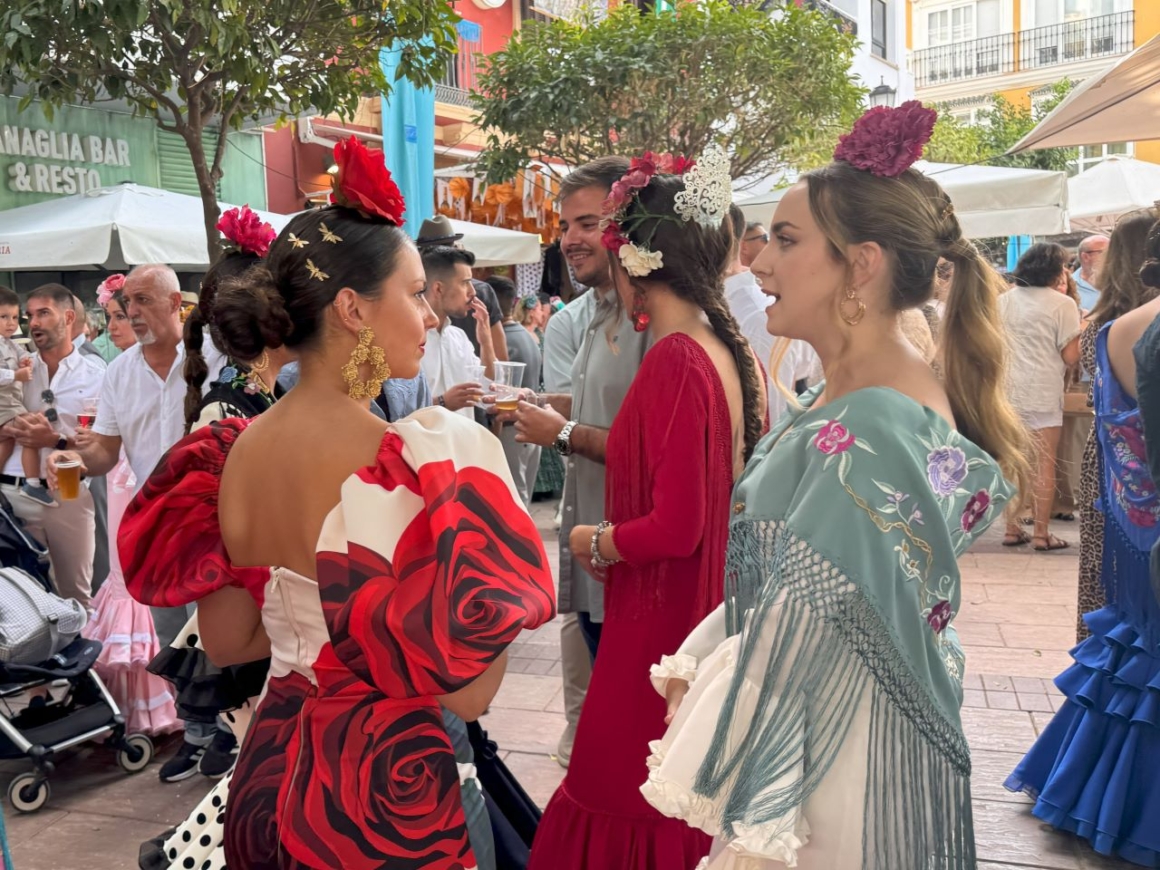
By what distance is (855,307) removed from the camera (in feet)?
6.20

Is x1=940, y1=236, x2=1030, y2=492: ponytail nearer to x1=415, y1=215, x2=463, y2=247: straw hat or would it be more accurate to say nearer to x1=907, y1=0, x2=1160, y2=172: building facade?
x1=415, y1=215, x2=463, y2=247: straw hat

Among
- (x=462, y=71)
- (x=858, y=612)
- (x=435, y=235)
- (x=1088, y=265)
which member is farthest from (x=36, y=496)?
(x=462, y=71)

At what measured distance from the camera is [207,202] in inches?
193

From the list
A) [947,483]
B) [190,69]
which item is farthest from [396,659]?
[190,69]

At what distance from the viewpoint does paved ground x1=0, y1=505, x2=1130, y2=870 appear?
3.48 metres

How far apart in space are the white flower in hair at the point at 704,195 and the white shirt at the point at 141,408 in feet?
8.00

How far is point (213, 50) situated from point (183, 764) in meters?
2.98

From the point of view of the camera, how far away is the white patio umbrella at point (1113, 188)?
1170 centimetres

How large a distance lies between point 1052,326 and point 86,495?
6.29 meters

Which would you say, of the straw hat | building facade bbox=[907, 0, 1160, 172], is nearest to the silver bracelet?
the straw hat

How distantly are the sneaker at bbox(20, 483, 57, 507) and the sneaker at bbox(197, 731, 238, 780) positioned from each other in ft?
7.25

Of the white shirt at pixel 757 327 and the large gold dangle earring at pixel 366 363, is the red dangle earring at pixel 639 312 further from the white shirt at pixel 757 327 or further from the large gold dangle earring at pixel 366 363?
the white shirt at pixel 757 327

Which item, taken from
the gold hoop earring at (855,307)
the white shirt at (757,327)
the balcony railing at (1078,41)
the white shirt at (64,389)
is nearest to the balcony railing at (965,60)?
the balcony railing at (1078,41)

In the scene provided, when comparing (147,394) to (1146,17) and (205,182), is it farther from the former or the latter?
(1146,17)
